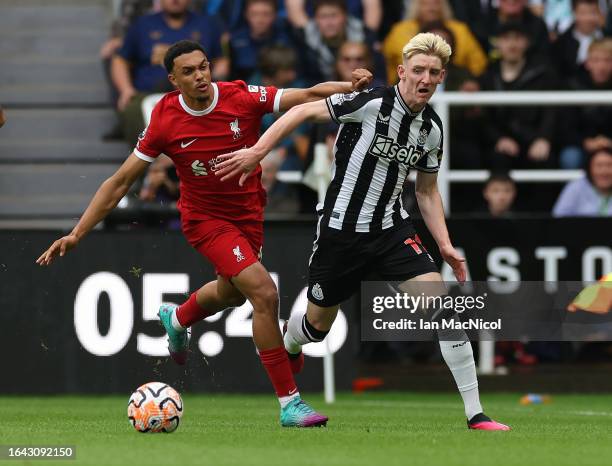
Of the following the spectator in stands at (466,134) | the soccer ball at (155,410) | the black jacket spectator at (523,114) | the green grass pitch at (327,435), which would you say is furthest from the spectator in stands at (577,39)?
the soccer ball at (155,410)

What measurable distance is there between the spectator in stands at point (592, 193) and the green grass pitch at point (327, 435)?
2.11m

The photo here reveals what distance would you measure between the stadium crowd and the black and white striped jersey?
4.06 metres

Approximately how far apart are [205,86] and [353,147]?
3.25 feet

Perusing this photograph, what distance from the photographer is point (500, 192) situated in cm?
1310

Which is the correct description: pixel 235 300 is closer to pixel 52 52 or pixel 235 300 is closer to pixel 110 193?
pixel 110 193

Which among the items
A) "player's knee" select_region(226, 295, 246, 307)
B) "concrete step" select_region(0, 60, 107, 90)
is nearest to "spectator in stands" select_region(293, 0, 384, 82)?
Answer: "concrete step" select_region(0, 60, 107, 90)

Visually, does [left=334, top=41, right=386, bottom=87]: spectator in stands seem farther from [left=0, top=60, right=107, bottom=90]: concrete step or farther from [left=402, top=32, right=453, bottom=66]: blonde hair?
[left=402, top=32, right=453, bottom=66]: blonde hair

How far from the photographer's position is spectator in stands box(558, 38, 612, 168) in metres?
13.9

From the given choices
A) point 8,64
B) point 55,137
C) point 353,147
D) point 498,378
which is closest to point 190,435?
point 353,147

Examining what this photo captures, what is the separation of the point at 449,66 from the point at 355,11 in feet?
5.15

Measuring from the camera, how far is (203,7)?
53.9ft

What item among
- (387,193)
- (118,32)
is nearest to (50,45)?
(118,32)

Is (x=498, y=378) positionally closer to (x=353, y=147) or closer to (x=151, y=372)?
(x=151, y=372)

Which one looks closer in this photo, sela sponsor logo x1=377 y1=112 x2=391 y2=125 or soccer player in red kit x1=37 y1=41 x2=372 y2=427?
sela sponsor logo x1=377 y1=112 x2=391 y2=125
